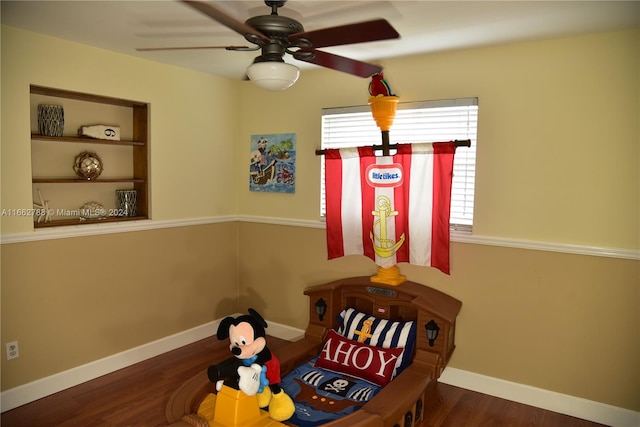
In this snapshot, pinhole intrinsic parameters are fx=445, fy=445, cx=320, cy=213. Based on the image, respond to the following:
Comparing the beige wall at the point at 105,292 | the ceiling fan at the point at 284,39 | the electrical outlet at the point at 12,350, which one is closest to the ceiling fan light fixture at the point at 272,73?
the ceiling fan at the point at 284,39

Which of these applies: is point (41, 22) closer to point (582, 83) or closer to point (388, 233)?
point (388, 233)

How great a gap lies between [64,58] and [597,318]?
3841 millimetres

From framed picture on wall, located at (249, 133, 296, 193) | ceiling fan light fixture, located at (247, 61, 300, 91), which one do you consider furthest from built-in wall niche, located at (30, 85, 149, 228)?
ceiling fan light fixture, located at (247, 61, 300, 91)

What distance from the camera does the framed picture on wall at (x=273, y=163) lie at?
397 centimetres

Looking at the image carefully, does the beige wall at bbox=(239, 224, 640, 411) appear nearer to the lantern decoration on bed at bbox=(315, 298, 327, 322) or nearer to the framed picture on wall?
the lantern decoration on bed at bbox=(315, 298, 327, 322)

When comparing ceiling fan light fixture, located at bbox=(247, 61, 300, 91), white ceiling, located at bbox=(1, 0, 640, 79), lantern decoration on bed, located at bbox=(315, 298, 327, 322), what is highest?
white ceiling, located at bbox=(1, 0, 640, 79)

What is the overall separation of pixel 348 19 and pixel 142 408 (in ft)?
8.91

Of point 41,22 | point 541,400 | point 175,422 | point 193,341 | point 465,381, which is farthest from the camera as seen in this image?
point 193,341

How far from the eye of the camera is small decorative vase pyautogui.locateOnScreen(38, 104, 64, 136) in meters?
2.98

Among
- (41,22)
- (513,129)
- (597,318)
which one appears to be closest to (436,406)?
(597,318)

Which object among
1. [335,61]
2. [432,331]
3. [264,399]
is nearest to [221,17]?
[335,61]

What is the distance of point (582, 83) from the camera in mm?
2738

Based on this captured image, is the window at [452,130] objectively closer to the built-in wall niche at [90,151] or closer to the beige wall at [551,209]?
the beige wall at [551,209]

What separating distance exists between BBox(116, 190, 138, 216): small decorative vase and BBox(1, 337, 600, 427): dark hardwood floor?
1215 mm
